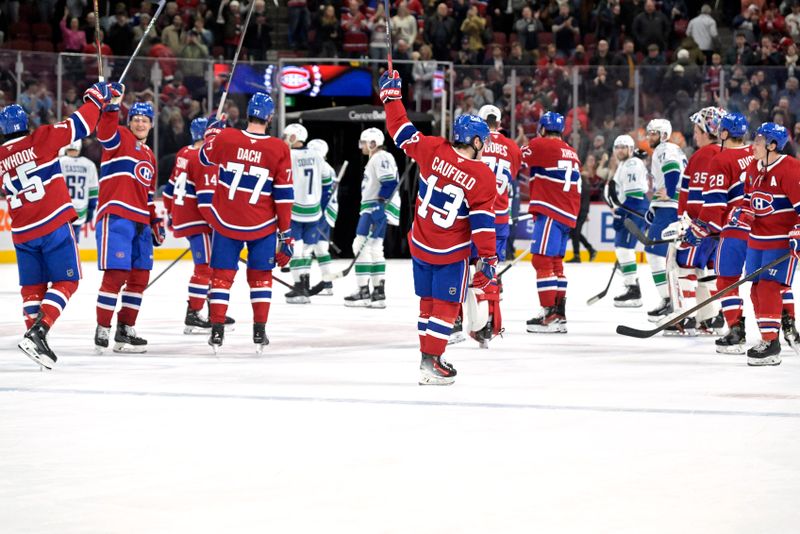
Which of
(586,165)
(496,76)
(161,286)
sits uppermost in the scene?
(496,76)

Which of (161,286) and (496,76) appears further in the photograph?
(496,76)

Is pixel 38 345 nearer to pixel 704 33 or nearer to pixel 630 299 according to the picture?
pixel 630 299

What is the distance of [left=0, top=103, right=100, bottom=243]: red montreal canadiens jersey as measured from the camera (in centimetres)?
639

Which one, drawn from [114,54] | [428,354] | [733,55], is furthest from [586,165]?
[428,354]

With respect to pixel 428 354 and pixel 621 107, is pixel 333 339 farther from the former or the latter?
pixel 621 107

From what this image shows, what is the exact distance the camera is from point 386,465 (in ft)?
14.0

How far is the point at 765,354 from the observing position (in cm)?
692

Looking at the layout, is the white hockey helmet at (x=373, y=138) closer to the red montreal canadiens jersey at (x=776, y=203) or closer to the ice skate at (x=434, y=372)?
the red montreal canadiens jersey at (x=776, y=203)

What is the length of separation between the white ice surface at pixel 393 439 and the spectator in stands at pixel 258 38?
8588 millimetres

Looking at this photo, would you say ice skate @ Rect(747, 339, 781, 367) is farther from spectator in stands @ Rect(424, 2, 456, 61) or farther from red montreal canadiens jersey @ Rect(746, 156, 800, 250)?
spectator in stands @ Rect(424, 2, 456, 61)

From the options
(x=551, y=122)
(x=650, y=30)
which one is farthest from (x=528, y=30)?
(x=551, y=122)

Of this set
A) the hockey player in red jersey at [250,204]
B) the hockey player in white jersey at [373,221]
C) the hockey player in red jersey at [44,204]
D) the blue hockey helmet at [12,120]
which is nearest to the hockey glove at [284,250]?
the hockey player in red jersey at [250,204]

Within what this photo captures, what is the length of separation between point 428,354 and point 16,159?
84.2 inches

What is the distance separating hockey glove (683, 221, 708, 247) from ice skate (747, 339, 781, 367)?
3.20 ft
